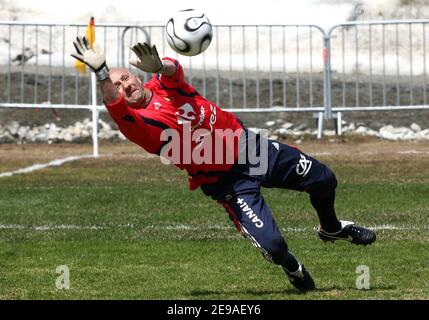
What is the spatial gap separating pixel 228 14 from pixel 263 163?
2209cm

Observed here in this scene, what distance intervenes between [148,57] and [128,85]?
24cm

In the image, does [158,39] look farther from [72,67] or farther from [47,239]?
[47,239]

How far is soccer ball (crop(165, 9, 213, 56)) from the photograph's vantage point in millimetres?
9109

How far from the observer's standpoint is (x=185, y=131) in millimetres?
8922

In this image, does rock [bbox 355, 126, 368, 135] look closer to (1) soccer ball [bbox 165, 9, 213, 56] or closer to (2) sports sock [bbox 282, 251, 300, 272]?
(1) soccer ball [bbox 165, 9, 213, 56]

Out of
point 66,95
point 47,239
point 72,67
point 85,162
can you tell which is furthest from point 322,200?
point 72,67

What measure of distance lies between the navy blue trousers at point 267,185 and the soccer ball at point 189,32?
0.85 m

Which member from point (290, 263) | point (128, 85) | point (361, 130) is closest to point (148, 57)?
point (128, 85)

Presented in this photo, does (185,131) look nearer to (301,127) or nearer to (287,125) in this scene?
(301,127)

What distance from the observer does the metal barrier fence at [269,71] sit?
21.7 metres

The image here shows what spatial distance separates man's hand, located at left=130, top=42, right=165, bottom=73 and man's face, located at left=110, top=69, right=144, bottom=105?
0.13 metres

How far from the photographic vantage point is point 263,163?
916 cm

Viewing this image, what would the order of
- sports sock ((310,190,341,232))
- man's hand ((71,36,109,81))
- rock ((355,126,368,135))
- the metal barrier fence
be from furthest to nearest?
rock ((355,126,368,135)) < the metal barrier fence < sports sock ((310,190,341,232)) < man's hand ((71,36,109,81))

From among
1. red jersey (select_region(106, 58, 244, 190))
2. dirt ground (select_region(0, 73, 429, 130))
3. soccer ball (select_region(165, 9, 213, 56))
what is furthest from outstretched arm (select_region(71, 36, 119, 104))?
dirt ground (select_region(0, 73, 429, 130))
